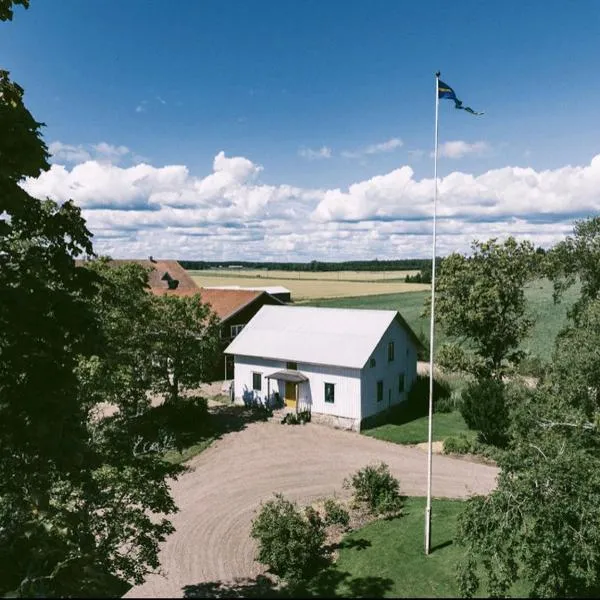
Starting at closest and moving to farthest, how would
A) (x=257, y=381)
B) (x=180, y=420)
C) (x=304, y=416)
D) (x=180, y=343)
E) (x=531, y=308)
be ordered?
(x=180, y=343), (x=180, y=420), (x=304, y=416), (x=257, y=381), (x=531, y=308)

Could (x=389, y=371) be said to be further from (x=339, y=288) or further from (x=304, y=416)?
(x=339, y=288)

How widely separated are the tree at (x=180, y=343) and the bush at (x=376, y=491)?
14743 mm

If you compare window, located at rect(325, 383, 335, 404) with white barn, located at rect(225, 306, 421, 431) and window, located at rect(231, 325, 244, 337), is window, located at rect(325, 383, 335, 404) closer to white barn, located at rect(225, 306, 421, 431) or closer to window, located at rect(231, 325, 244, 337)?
white barn, located at rect(225, 306, 421, 431)

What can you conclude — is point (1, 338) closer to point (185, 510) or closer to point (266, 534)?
point (266, 534)

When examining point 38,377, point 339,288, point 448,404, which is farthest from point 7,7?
point 339,288

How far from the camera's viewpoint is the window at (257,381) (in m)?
39.3

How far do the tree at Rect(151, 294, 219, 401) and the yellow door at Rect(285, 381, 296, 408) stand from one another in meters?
6.18

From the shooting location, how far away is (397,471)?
2758cm

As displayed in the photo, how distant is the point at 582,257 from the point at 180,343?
31.1 meters

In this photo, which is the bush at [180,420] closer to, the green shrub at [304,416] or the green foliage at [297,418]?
the green foliage at [297,418]

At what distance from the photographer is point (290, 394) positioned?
37625 mm

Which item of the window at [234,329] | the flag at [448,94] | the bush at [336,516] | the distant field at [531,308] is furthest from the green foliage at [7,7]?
the distant field at [531,308]

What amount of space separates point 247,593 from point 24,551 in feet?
29.2

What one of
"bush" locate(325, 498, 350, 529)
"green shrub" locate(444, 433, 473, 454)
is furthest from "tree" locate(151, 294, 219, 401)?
"green shrub" locate(444, 433, 473, 454)
